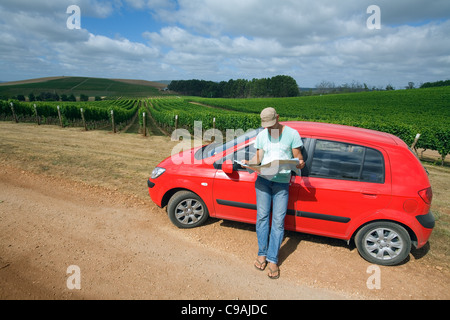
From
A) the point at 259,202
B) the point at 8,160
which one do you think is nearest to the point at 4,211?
the point at 8,160

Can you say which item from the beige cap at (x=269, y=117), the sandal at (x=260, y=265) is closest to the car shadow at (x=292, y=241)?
the sandal at (x=260, y=265)

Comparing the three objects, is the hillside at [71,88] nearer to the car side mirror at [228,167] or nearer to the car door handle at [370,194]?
the car side mirror at [228,167]

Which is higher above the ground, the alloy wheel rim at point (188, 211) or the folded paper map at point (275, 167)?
the folded paper map at point (275, 167)

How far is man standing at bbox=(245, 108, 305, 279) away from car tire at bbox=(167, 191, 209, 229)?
1221 mm

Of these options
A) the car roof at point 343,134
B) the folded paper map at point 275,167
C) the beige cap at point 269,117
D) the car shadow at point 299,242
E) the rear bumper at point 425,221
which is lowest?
the car shadow at point 299,242

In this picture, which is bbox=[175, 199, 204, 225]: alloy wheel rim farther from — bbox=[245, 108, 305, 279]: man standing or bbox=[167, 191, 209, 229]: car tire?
bbox=[245, 108, 305, 279]: man standing

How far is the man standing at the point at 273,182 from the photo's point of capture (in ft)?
9.93

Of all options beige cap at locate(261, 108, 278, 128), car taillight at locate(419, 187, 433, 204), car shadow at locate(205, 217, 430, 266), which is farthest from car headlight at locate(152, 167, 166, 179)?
car taillight at locate(419, 187, 433, 204)

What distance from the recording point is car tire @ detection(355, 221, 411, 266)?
10.6 ft

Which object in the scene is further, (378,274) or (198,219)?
(198,219)

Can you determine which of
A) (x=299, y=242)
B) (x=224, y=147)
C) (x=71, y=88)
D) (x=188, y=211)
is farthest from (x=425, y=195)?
(x=71, y=88)
